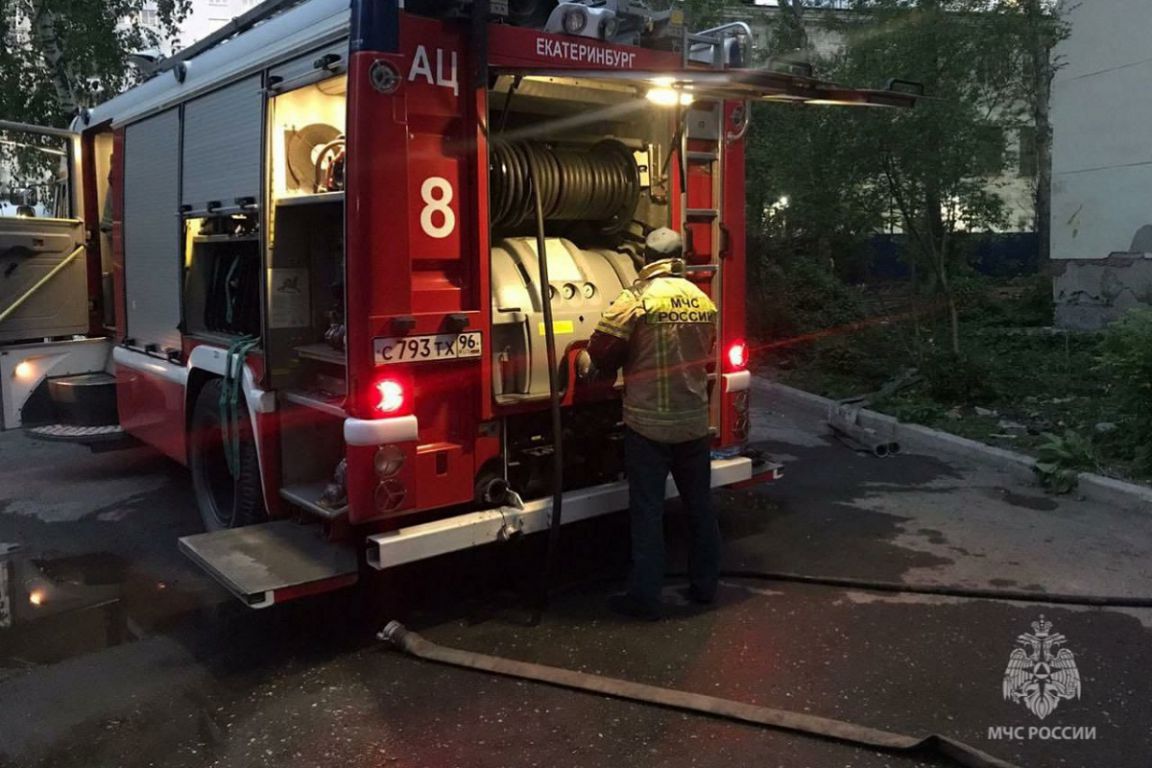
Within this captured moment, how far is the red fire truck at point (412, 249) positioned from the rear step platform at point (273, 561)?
2 centimetres

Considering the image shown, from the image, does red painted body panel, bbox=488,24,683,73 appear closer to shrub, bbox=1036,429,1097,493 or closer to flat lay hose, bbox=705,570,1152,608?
flat lay hose, bbox=705,570,1152,608

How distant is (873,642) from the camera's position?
441 cm

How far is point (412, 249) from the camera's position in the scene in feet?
13.9

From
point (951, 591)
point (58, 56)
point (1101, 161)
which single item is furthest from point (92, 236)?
point (1101, 161)

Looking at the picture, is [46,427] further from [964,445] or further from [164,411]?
[964,445]

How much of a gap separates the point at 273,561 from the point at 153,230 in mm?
3039

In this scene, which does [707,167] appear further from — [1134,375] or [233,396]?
[1134,375]

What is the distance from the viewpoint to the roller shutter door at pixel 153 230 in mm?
6090

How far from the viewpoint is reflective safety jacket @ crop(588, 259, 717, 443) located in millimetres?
4664

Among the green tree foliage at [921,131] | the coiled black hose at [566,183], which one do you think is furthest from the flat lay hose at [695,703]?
the green tree foliage at [921,131]

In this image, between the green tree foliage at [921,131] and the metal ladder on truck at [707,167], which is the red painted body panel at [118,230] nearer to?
the metal ladder on truck at [707,167]

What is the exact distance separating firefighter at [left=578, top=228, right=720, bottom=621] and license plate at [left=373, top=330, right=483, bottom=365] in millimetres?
603

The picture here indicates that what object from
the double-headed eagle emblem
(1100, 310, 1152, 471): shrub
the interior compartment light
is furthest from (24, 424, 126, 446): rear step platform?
(1100, 310, 1152, 471): shrub

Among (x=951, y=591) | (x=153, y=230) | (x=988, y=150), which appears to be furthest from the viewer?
(x=988, y=150)
